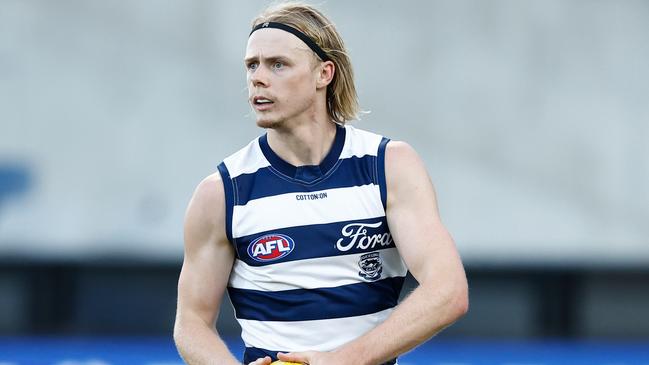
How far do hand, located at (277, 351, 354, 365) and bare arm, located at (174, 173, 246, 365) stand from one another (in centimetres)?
26

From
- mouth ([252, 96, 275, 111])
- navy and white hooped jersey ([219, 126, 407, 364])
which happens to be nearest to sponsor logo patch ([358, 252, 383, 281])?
navy and white hooped jersey ([219, 126, 407, 364])

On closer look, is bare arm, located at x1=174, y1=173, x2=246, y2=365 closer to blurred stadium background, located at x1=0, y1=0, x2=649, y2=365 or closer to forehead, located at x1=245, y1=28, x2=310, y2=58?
forehead, located at x1=245, y1=28, x2=310, y2=58

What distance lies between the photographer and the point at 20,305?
12086 millimetres

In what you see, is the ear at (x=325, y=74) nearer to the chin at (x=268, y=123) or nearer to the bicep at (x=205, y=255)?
the chin at (x=268, y=123)

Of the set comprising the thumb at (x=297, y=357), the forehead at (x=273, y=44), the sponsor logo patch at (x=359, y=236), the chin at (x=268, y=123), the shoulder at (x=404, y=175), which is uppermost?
the forehead at (x=273, y=44)

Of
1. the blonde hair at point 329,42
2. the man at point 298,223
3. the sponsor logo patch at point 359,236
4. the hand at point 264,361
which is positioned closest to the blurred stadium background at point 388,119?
the blonde hair at point 329,42

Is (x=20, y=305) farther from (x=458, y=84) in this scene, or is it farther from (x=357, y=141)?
(x=357, y=141)

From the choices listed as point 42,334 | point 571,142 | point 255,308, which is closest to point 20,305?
point 42,334

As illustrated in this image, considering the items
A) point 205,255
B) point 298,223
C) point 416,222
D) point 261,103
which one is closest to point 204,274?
point 205,255

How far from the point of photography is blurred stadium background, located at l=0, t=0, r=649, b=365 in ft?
37.2

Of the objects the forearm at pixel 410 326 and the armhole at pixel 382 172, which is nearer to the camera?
the forearm at pixel 410 326

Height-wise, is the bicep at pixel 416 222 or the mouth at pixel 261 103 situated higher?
the mouth at pixel 261 103

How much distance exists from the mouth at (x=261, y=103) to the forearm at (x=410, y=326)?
33.1 inches

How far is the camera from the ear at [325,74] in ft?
15.0
